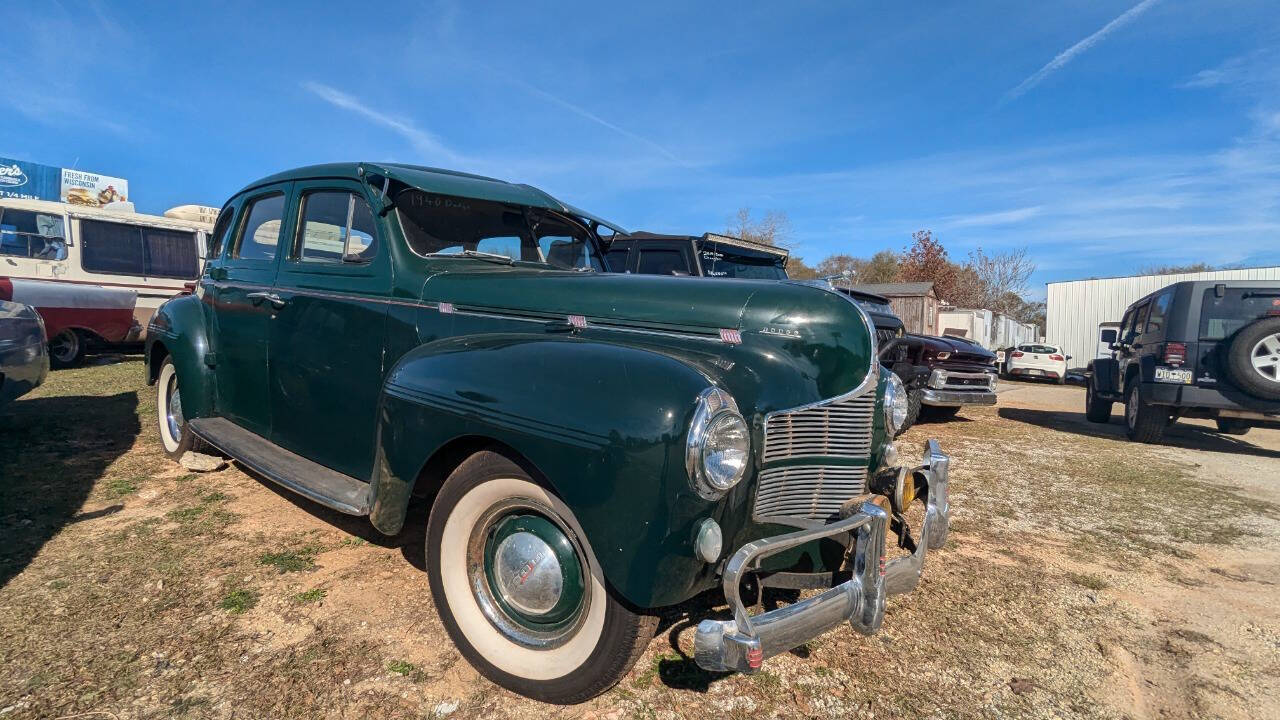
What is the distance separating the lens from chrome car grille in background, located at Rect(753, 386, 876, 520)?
220 cm

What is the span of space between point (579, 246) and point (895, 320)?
5.60 meters

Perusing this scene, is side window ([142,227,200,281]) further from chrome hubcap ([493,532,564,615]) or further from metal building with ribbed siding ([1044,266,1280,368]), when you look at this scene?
metal building with ribbed siding ([1044,266,1280,368])

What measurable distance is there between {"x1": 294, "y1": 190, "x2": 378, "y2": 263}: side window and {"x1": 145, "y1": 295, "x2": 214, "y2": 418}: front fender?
1150 mm

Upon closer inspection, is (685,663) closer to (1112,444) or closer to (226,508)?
(226,508)

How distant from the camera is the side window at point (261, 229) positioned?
12.5 feet

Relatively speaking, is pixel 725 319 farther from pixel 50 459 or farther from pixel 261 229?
pixel 50 459

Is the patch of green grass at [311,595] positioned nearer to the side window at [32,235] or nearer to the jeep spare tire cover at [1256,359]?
the jeep spare tire cover at [1256,359]

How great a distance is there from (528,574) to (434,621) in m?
0.78

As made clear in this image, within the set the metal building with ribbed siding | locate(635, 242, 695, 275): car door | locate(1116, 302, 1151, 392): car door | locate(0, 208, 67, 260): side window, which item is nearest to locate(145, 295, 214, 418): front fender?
locate(635, 242, 695, 275): car door

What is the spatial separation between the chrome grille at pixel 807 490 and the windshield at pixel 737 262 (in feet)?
15.6

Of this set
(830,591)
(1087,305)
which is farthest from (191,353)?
(1087,305)

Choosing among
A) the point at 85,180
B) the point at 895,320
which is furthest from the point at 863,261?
the point at 85,180

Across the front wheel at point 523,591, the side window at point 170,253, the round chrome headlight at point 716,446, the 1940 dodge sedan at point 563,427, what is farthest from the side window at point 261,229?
the side window at point 170,253

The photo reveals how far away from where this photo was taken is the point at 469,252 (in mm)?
3264
